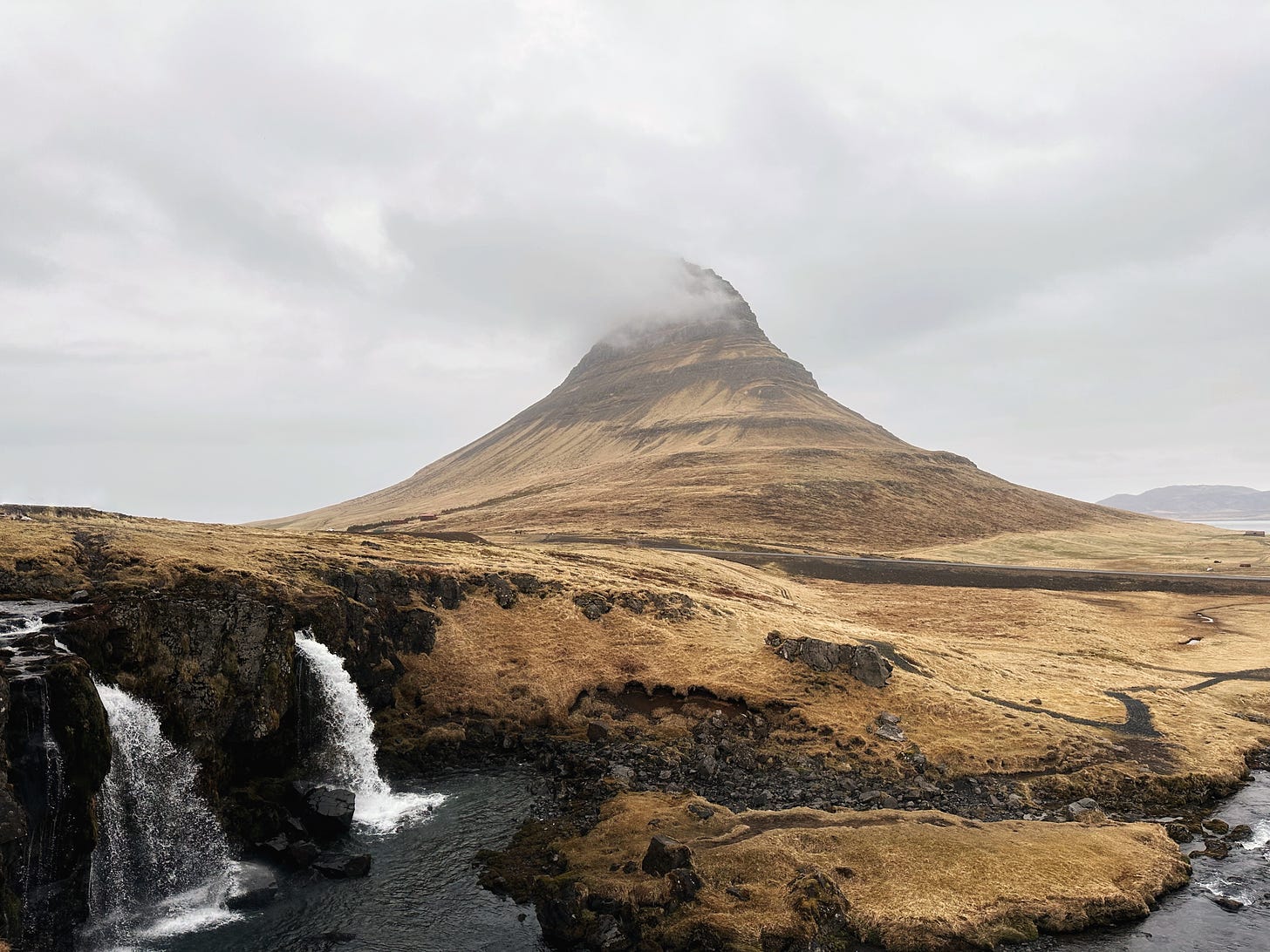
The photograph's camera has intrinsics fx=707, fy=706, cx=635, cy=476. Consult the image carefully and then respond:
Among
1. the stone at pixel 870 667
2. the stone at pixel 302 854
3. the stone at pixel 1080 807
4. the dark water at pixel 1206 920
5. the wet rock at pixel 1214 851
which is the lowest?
the dark water at pixel 1206 920

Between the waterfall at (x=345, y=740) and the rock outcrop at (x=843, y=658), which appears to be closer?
the waterfall at (x=345, y=740)

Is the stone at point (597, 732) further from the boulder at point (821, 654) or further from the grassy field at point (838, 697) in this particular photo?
the boulder at point (821, 654)

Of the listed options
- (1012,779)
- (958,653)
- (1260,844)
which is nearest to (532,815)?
(1012,779)

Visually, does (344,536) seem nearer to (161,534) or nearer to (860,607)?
(161,534)

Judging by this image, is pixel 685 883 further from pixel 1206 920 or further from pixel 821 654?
pixel 821 654

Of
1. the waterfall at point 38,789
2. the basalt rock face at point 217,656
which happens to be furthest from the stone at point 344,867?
the waterfall at point 38,789

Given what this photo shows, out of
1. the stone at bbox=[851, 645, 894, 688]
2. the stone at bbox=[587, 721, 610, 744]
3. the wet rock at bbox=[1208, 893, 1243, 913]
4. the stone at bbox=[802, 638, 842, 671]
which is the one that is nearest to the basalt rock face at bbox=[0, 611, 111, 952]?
the stone at bbox=[587, 721, 610, 744]

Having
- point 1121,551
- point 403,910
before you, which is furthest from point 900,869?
point 1121,551
